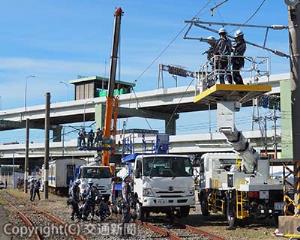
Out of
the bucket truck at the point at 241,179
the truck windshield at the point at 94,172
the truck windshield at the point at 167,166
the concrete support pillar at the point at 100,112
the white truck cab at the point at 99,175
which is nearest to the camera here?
the bucket truck at the point at 241,179

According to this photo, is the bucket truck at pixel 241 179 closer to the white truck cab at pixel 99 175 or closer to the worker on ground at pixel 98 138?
the white truck cab at pixel 99 175

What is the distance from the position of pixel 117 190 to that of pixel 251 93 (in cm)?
1097

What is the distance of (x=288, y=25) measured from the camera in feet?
47.4

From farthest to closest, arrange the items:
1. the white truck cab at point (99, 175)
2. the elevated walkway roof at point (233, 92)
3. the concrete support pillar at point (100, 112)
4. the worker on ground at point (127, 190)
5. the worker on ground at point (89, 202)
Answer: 1. the concrete support pillar at point (100, 112)
2. the white truck cab at point (99, 175)
3. the worker on ground at point (89, 202)
4. the worker on ground at point (127, 190)
5. the elevated walkway roof at point (233, 92)

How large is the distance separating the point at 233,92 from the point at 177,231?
4.95 metres

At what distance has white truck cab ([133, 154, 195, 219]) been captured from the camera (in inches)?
798

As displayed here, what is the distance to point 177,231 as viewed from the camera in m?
18.4

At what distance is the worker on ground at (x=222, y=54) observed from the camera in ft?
57.6

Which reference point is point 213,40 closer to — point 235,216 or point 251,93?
point 251,93

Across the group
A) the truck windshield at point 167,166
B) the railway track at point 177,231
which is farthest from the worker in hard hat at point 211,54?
the railway track at point 177,231

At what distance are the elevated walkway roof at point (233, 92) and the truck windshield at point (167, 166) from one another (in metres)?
3.33

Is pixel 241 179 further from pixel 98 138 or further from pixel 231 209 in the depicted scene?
pixel 98 138

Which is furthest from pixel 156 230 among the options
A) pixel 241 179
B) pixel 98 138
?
pixel 98 138

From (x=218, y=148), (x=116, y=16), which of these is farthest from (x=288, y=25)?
(x=218, y=148)
